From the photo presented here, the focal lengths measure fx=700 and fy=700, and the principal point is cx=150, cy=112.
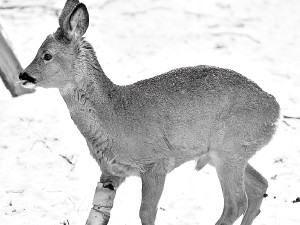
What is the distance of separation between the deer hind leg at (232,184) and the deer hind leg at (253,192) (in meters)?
0.29

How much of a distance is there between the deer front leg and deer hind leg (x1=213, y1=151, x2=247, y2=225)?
3.49 ft

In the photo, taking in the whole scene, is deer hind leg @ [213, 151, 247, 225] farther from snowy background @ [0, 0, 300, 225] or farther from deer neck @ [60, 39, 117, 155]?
deer neck @ [60, 39, 117, 155]

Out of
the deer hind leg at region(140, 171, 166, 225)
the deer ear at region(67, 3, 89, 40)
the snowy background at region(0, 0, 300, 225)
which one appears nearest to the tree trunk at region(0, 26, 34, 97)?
the snowy background at region(0, 0, 300, 225)

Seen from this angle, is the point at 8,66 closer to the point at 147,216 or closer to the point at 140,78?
the point at 140,78

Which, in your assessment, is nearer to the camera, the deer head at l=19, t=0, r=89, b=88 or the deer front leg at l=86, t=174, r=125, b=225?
the deer head at l=19, t=0, r=89, b=88

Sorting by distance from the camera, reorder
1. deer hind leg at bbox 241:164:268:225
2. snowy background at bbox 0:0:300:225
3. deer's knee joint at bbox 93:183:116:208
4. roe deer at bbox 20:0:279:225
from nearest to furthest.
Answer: roe deer at bbox 20:0:279:225 < deer's knee joint at bbox 93:183:116:208 < deer hind leg at bbox 241:164:268:225 < snowy background at bbox 0:0:300:225

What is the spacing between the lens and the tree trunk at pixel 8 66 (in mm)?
10531

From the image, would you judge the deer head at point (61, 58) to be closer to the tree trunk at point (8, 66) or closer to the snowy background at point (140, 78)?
the snowy background at point (140, 78)

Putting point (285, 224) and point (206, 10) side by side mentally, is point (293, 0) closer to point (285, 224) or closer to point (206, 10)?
point (206, 10)

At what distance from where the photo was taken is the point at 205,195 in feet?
27.8

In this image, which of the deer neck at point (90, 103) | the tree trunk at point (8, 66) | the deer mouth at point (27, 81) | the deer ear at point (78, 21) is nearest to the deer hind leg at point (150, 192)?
the deer neck at point (90, 103)

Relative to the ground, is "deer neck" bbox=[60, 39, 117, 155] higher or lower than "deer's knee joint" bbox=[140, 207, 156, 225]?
higher

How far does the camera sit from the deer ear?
6.65 metres

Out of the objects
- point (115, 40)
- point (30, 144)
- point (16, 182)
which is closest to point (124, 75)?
point (115, 40)
